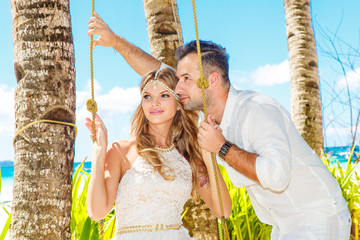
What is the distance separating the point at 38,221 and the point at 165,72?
144cm

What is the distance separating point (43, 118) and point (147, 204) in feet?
3.06

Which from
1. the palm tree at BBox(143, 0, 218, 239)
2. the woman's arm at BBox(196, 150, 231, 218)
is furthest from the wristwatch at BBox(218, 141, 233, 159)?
the palm tree at BBox(143, 0, 218, 239)

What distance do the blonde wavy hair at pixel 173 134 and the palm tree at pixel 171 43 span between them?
2.98 feet

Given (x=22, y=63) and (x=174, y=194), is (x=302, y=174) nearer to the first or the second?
(x=174, y=194)

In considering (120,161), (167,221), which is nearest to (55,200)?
(120,161)

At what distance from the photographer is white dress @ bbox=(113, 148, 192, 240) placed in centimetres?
260

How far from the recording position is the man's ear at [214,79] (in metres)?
2.73

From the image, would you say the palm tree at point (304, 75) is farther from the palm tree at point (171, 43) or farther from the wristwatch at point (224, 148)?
the wristwatch at point (224, 148)

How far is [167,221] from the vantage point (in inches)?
105

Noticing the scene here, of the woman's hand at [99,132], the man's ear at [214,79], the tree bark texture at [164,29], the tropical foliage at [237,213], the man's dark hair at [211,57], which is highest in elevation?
the tree bark texture at [164,29]

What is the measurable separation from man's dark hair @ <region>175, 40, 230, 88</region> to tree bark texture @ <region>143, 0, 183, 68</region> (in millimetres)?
1098

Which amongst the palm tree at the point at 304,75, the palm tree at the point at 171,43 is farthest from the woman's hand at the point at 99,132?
the palm tree at the point at 304,75

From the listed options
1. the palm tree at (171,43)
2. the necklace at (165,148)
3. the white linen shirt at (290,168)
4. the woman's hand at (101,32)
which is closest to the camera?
the white linen shirt at (290,168)

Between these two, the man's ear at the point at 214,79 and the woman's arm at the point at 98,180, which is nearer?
the woman's arm at the point at 98,180
